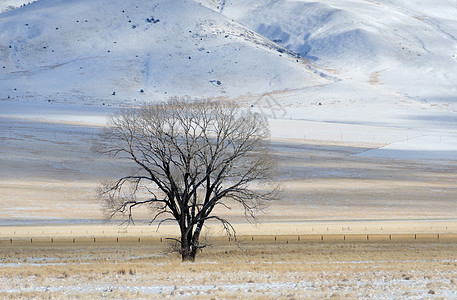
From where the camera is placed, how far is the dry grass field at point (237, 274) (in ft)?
52.6

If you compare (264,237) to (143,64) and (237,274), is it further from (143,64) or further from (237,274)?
(143,64)

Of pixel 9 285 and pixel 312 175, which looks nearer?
pixel 9 285

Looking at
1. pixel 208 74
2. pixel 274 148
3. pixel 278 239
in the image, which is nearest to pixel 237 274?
pixel 278 239

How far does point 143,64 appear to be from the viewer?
18050 cm

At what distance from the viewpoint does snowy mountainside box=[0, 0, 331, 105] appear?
535ft

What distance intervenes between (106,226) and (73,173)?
24.1 meters

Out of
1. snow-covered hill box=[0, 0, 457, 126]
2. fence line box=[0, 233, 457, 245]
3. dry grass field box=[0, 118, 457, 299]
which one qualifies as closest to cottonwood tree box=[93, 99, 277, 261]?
dry grass field box=[0, 118, 457, 299]

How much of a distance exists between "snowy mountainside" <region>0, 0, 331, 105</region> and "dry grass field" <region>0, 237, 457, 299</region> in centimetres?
12614

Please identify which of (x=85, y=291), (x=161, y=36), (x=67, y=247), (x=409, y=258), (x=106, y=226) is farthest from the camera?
(x=161, y=36)

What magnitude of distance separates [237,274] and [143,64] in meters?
164

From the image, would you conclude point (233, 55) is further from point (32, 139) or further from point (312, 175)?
point (312, 175)

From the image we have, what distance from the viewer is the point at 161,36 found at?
195 metres

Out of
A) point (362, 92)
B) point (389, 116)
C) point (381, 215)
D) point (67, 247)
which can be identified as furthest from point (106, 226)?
point (362, 92)

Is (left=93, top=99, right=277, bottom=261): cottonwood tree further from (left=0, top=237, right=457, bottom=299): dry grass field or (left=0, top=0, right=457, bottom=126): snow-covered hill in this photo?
(left=0, top=0, right=457, bottom=126): snow-covered hill
